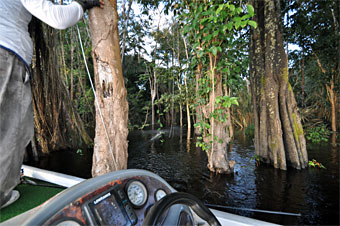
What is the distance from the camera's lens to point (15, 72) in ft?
4.25

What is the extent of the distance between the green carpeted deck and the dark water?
6.13 feet

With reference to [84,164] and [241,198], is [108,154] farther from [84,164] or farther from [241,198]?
[84,164]

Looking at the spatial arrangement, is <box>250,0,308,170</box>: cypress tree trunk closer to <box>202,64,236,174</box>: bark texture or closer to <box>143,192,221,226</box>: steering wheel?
<box>202,64,236,174</box>: bark texture

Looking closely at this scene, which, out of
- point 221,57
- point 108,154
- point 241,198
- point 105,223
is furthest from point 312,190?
point 105,223

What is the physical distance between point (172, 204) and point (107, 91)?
129 centimetres

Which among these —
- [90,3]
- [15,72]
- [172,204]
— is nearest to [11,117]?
[15,72]

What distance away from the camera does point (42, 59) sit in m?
2.64

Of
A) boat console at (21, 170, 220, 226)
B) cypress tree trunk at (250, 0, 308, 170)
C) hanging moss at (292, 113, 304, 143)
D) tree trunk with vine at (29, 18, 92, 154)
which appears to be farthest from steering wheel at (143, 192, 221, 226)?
hanging moss at (292, 113, 304, 143)

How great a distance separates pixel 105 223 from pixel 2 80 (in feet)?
4.19

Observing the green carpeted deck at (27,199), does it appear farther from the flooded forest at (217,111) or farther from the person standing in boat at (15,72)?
the flooded forest at (217,111)

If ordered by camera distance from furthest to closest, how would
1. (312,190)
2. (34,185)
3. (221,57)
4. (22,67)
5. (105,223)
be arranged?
(221,57)
(312,190)
(34,185)
(22,67)
(105,223)

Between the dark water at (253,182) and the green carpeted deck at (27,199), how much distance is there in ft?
6.13

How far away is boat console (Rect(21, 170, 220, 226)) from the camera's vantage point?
1.79ft

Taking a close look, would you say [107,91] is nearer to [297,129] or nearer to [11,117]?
[11,117]
